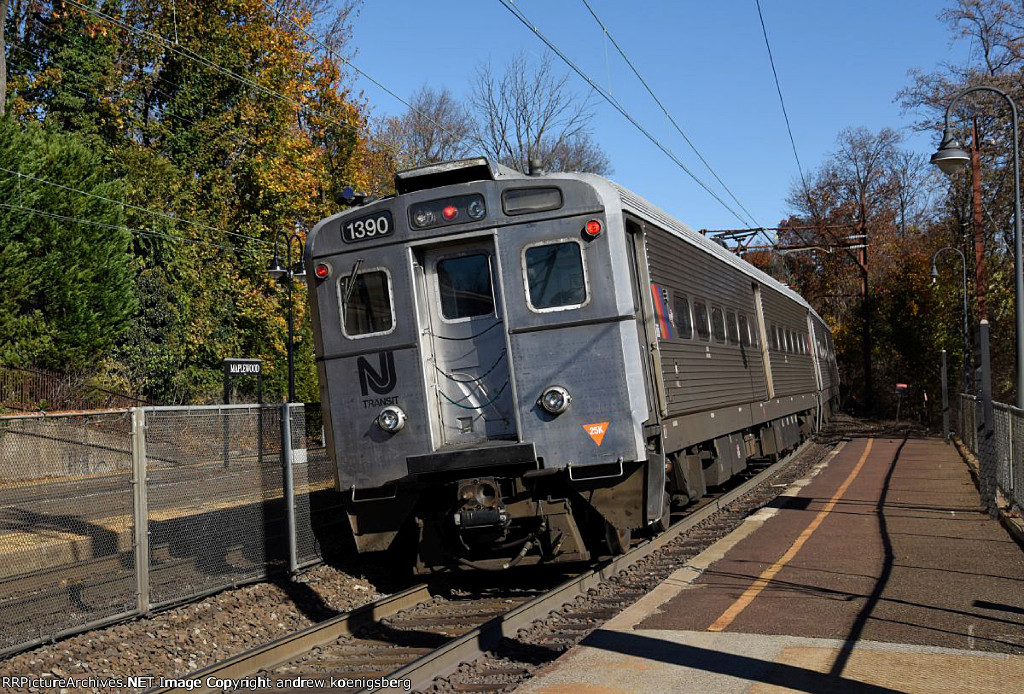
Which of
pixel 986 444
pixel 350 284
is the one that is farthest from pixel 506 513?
pixel 986 444

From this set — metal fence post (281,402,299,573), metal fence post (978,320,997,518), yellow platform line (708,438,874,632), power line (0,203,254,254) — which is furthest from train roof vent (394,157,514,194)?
power line (0,203,254,254)

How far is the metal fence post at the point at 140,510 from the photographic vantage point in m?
8.54

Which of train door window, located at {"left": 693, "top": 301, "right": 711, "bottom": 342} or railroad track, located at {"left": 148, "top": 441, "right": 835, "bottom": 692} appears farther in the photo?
train door window, located at {"left": 693, "top": 301, "right": 711, "bottom": 342}

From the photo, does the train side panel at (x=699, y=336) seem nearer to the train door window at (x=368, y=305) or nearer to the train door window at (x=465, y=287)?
the train door window at (x=465, y=287)

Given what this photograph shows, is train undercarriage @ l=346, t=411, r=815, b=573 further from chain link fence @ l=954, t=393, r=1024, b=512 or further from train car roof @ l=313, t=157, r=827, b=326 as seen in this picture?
chain link fence @ l=954, t=393, r=1024, b=512

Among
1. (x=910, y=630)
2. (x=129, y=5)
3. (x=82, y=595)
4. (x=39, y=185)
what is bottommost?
(x=910, y=630)

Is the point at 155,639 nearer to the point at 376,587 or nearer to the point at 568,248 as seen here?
the point at 376,587

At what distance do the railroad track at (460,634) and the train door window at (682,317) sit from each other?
2301 millimetres

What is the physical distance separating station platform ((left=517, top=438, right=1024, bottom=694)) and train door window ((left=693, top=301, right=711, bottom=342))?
2.38 metres

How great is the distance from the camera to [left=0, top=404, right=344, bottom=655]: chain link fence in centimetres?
790

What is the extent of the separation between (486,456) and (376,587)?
267 centimetres

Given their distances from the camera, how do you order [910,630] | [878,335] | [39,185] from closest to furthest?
[910,630] → [39,185] → [878,335]

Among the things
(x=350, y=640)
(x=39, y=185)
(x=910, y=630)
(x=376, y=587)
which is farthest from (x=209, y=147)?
(x=910, y=630)

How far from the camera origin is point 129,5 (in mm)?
33594
